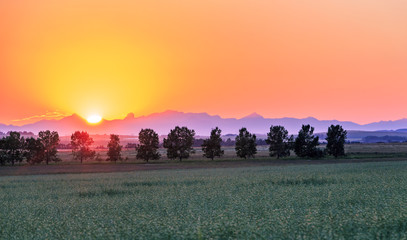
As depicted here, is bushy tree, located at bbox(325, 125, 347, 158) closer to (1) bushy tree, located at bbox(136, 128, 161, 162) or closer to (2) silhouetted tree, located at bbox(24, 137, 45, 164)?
(1) bushy tree, located at bbox(136, 128, 161, 162)

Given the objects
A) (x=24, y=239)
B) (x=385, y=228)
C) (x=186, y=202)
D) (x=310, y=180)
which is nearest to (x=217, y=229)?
(x=385, y=228)

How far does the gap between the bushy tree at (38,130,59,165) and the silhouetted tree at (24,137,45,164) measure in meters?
1.03

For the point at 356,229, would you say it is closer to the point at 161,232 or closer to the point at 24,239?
the point at 161,232

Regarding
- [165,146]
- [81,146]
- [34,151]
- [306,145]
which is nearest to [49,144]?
[34,151]

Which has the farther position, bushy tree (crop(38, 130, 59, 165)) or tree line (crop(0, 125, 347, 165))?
bushy tree (crop(38, 130, 59, 165))

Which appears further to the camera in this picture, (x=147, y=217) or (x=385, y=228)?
(x=147, y=217)

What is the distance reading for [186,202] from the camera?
743 inches

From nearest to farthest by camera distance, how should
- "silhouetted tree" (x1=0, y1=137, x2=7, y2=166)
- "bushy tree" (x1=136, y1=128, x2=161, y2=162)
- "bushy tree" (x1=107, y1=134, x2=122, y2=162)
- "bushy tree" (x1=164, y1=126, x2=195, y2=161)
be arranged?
1. "silhouetted tree" (x1=0, y1=137, x2=7, y2=166)
2. "bushy tree" (x1=107, y1=134, x2=122, y2=162)
3. "bushy tree" (x1=136, y1=128, x2=161, y2=162)
4. "bushy tree" (x1=164, y1=126, x2=195, y2=161)

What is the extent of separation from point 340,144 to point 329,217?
360 feet

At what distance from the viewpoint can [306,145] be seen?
11488cm

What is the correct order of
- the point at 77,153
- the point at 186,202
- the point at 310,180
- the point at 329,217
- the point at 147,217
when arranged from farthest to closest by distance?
the point at 77,153, the point at 310,180, the point at 186,202, the point at 147,217, the point at 329,217

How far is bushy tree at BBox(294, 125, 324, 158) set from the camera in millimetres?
112688

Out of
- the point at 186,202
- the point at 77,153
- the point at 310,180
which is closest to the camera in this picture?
the point at 186,202

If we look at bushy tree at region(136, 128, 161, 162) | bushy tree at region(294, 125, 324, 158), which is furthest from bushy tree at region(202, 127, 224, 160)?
bushy tree at region(294, 125, 324, 158)
